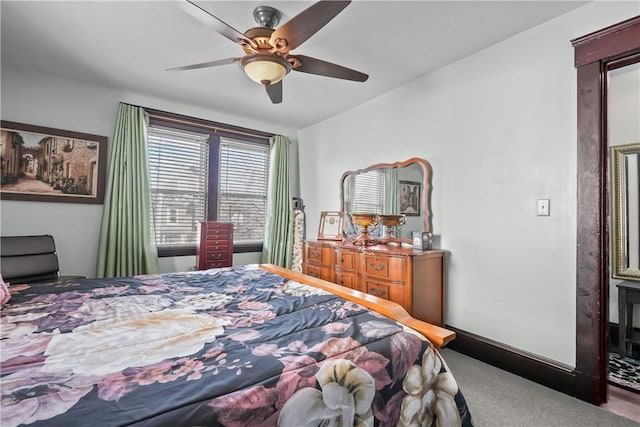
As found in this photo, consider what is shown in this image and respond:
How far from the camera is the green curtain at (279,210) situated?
448 centimetres

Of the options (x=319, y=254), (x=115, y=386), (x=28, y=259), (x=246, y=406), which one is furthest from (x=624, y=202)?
(x=28, y=259)

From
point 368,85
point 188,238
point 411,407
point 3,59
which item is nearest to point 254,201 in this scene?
point 188,238

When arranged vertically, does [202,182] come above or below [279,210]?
above

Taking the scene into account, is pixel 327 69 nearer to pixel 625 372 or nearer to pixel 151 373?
pixel 151 373

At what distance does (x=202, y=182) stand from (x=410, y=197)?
8.88 feet

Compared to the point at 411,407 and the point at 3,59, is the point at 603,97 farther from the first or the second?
the point at 3,59

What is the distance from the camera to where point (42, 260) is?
276cm

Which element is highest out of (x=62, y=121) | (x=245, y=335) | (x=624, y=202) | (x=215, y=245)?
(x=62, y=121)

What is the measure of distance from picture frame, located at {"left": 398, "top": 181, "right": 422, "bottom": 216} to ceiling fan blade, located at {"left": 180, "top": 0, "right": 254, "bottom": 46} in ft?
6.57

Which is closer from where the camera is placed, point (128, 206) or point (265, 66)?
point (265, 66)

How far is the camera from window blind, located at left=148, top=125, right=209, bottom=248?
3.77 meters

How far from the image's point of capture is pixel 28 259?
2.69m

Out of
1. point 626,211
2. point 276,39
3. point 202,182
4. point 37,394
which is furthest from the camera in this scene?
point 202,182

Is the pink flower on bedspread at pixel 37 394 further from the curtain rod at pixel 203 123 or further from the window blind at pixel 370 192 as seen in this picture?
the curtain rod at pixel 203 123
